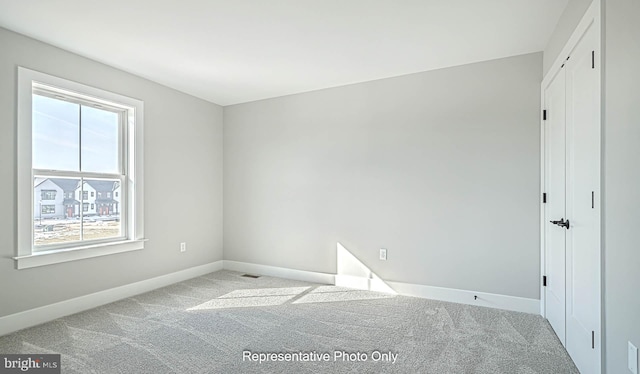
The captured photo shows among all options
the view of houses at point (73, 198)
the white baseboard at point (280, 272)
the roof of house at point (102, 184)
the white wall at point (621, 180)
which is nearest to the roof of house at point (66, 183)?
the view of houses at point (73, 198)

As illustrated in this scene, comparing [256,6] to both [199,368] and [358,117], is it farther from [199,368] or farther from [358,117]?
[199,368]

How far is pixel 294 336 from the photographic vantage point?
2.69 meters

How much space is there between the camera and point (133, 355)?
2367 millimetres

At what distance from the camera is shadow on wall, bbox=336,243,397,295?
3904 mm

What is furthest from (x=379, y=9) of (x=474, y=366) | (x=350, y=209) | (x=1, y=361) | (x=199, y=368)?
(x=1, y=361)

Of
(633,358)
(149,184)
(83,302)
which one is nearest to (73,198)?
(149,184)

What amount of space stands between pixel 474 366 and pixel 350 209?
2212 mm

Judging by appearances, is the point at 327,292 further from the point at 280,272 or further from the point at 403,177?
the point at 403,177

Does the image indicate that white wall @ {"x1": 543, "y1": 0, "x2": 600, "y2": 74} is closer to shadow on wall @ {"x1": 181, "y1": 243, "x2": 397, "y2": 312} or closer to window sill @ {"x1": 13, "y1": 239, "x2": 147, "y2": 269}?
shadow on wall @ {"x1": 181, "y1": 243, "x2": 397, "y2": 312}

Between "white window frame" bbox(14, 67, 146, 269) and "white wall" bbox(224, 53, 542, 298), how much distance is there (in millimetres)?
1434

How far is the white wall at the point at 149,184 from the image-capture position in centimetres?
272

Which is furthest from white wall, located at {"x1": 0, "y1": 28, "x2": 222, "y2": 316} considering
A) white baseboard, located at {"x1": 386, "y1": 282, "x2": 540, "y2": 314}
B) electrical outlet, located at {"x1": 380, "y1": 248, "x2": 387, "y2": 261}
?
white baseboard, located at {"x1": 386, "y1": 282, "x2": 540, "y2": 314}

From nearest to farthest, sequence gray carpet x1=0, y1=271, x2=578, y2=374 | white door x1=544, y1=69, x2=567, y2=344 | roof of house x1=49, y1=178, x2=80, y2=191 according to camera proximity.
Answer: gray carpet x1=0, y1=271, x2=578, y2=374
white door x1=544, y1=69, x2=567, y2=344
roof of house x1=49, y1=178, x2=80, y2=191

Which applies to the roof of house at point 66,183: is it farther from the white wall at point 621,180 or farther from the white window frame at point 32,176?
the white wall at point 621,180
